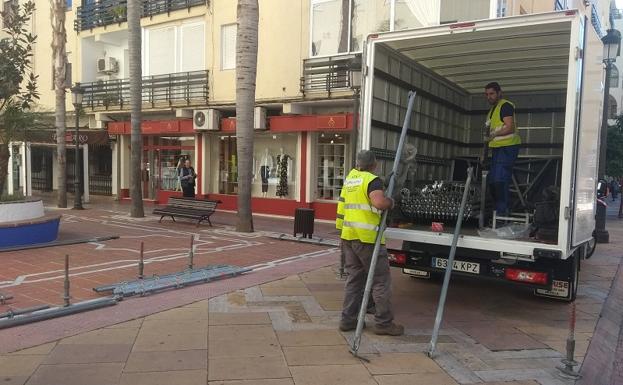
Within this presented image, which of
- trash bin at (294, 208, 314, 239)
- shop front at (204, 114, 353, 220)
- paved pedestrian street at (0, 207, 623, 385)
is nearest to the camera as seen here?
paved pedestrian street at (0, 207, 623, 385)

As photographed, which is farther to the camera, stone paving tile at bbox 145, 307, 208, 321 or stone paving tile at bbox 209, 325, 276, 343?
stone paving tile at bbox 145, 307, 208, 321

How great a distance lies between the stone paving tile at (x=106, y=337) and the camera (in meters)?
4.96

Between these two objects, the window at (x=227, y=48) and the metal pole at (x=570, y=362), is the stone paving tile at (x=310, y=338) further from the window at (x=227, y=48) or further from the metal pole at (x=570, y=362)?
the window at (x=227, y=48)

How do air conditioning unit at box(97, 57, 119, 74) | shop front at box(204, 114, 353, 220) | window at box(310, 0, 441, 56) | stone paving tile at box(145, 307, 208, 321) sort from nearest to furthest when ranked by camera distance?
stone paving tile at box(145, 307, 208, 321), window at box(310, 0, 441, 56), shop front at box(204, 114, 353, 220), air conditioning unit at box(97, 57, 119, 74)

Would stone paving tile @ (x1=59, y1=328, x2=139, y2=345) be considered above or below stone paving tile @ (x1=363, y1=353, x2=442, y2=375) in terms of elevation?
below

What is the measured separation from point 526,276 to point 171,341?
3694 mm

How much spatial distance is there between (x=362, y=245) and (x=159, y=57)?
53.8 feet

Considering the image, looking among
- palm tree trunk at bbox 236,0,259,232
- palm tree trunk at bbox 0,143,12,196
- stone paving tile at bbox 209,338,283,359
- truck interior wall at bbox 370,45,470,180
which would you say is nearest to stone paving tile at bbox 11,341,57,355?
stone paving tile at bbox 209,338,283,359

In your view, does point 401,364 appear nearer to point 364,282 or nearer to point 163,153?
point 364,282

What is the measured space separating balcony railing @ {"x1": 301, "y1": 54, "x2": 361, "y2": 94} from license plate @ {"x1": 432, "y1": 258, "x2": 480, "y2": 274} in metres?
8.68

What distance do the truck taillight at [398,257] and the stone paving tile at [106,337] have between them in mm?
3027

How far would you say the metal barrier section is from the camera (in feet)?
21.8

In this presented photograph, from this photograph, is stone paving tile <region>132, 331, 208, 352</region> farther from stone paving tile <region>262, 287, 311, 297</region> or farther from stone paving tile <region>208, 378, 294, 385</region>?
stone paving tile <region>262, 287, 311, 297</region>

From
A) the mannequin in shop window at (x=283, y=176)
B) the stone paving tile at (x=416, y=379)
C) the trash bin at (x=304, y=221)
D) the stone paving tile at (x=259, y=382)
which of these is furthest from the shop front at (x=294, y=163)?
the stone paving tile at (x=259, y=382)
